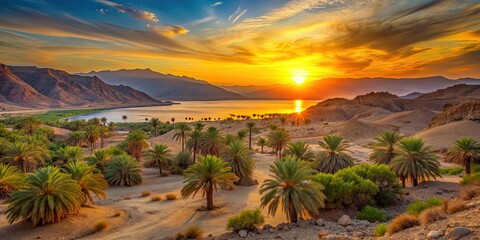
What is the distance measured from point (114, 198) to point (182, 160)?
15464mm

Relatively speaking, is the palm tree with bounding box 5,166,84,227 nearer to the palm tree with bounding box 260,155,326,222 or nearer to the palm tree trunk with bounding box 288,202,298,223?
the palm tree with bounding box 260,155,326,222

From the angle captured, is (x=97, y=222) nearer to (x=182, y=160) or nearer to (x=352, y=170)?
(x=352, y=170)

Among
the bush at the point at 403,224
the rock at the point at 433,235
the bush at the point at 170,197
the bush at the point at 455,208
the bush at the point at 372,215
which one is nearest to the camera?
the rock at the point at 433,235

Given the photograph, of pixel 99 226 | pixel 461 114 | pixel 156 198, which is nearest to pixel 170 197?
pixel 156 198

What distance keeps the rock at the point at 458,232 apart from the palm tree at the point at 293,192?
871cm

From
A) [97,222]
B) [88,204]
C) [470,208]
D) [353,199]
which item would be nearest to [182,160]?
[88,204]

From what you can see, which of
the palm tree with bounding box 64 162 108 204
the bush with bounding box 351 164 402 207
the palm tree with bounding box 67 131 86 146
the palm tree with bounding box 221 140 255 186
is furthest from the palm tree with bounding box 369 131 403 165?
the palm tree with bounding box 67 131 86 146

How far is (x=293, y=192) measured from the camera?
1889cm

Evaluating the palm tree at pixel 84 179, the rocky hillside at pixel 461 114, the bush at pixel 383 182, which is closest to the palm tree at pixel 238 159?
the bush at pixel 383 182

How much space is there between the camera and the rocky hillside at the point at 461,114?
5763 centimetres

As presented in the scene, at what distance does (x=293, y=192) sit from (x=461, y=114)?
56285 mm

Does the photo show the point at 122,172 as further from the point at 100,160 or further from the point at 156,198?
the point at 156,198

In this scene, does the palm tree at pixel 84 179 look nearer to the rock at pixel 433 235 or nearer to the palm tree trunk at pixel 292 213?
the palm tree trunk at pixel 292 213

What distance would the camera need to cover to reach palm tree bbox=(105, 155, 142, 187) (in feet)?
121
